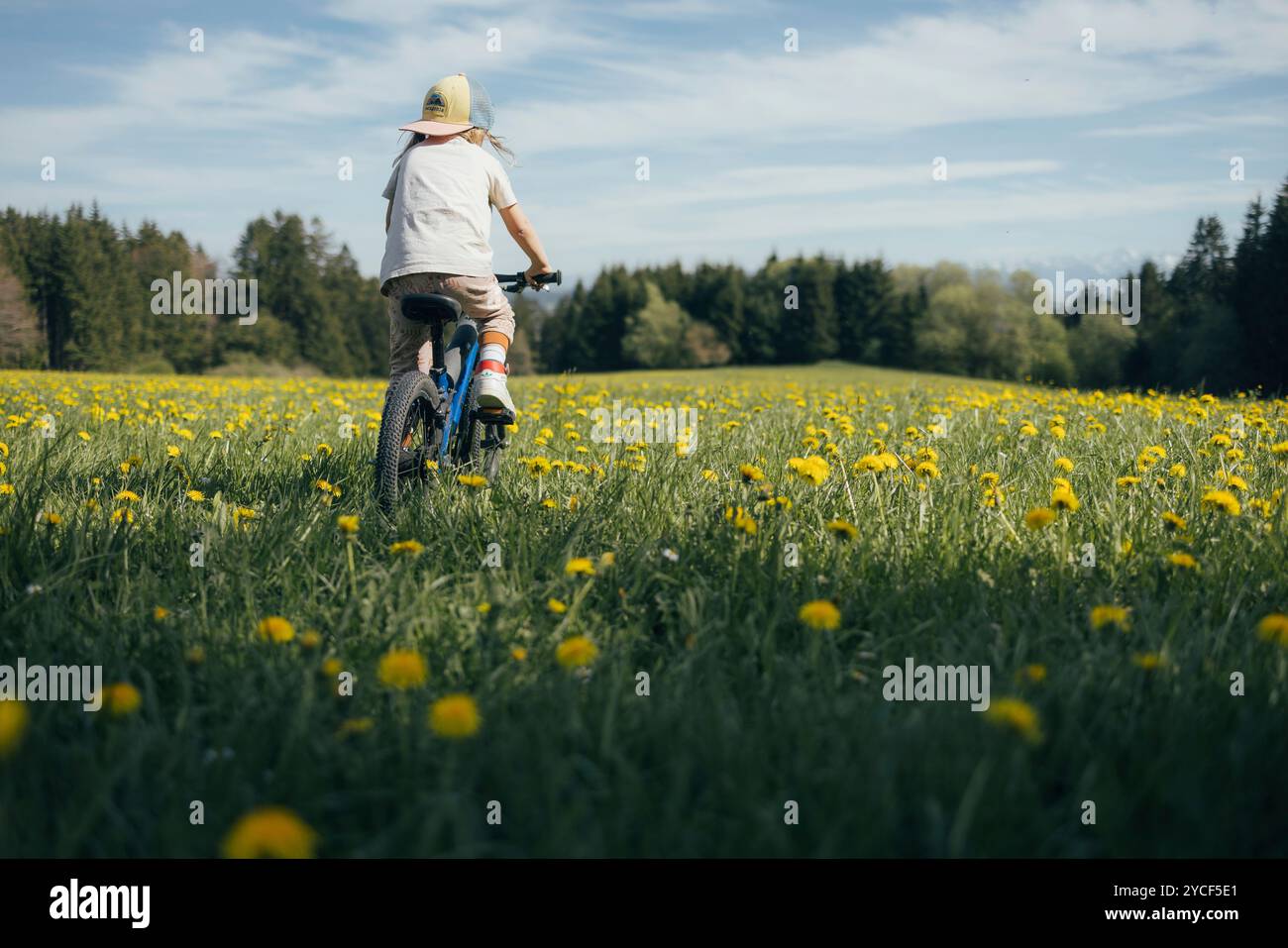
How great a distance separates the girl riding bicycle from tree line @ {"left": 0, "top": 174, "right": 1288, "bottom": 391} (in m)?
43.4

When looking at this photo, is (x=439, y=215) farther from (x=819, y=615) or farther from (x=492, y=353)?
(x=819, y=615)

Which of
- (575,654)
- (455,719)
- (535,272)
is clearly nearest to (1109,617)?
(575,654)

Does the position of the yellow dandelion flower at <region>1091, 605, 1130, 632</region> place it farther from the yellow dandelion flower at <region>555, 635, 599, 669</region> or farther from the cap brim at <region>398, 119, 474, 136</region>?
the cap brim at <region>398, 119, 474, 136</region>

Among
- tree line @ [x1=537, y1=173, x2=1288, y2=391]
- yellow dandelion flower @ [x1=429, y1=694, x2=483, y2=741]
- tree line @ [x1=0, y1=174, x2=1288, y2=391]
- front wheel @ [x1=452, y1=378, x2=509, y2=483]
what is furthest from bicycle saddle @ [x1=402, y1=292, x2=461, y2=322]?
tree line @ [x1=537, y1=173, x2=1288, y2=391]

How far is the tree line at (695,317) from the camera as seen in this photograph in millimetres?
45562

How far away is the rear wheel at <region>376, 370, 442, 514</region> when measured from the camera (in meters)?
3.53

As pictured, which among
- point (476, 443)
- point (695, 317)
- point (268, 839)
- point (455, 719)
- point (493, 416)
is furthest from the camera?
point (695, 317)

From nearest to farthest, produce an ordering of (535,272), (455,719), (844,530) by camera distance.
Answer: (455,719) < (844,530) < (535,272)

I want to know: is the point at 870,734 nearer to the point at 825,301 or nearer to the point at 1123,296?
the point at 1123,296

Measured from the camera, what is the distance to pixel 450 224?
→ 4121 mm

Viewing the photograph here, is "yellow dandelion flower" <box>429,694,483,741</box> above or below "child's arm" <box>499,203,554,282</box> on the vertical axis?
below

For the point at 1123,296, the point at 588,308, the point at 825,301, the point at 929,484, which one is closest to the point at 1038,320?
the point at 825,301

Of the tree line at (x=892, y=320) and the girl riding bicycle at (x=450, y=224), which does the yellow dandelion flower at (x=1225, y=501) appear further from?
the tree line at (x=892, y=320)

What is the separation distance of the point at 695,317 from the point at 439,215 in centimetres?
7390
